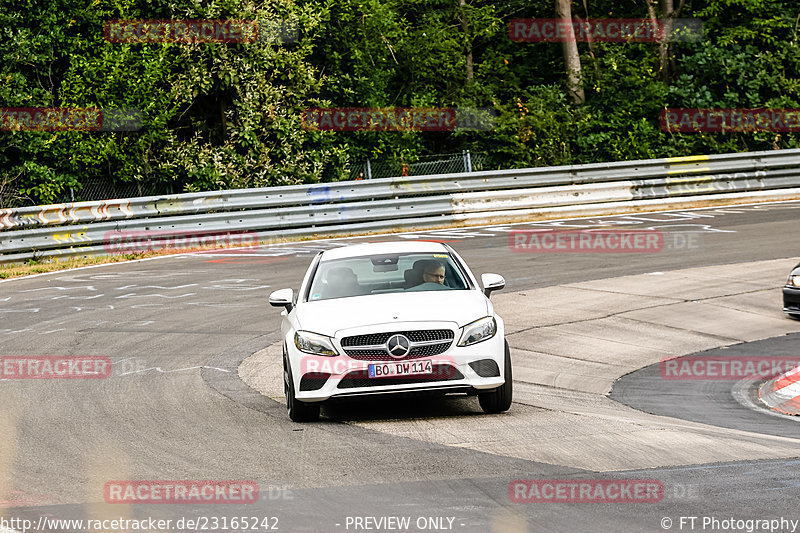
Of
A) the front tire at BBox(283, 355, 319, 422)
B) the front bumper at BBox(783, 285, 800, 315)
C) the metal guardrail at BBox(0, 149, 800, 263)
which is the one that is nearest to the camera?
the front tire at BBox(283, 355, 319, 422)

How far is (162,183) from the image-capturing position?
28031 mm

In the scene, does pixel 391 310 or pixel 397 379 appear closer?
pixel 397 379

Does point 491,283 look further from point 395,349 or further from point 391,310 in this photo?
point 395,349

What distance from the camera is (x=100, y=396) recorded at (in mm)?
11055

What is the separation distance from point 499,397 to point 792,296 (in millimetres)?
6834

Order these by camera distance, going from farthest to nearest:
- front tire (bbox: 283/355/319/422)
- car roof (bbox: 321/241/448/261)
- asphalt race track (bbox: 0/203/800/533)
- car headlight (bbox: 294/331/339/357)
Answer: car roof (bbox: 321/241/448/261) → front tire (bbox: 283/355/319/422) → car headlight (bbox: 294/331/339/357) → asphalt race track (bbox: 0/203/800/533)

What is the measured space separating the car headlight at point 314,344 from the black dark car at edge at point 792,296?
312 inches

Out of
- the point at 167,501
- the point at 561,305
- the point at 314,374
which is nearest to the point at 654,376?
the point at 561,305

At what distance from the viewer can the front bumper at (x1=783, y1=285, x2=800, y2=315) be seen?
14898 millimetres

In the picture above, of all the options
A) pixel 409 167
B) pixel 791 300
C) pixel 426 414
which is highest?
pixel 409 167

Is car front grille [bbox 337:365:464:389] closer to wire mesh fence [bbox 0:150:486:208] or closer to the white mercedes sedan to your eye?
the white mercedes sedan

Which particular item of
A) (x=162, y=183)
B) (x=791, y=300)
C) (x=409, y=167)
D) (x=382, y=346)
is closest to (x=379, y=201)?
(x=409, y=167)

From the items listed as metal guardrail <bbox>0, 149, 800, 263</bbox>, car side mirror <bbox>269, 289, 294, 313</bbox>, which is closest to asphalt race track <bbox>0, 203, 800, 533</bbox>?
car side mirror <bbox>269, 289, 294, 313</bbox>

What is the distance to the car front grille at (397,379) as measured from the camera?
923cm
